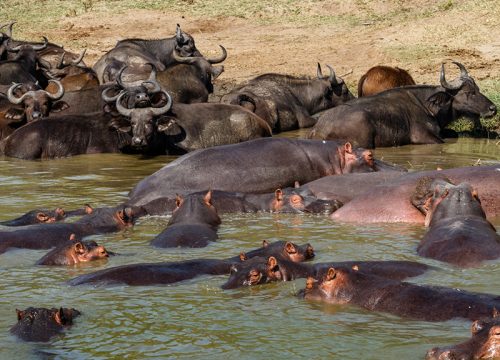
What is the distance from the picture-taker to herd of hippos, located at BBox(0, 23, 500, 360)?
714 centimetres

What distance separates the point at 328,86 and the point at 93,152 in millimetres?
5346

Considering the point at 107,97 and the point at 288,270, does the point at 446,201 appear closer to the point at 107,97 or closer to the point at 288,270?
the point at 288,270

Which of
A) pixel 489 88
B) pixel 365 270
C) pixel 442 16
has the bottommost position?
pixel 365 270

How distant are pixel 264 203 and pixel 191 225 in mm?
1421

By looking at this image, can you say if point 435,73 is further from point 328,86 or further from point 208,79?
point 208,79

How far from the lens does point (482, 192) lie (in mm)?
10047

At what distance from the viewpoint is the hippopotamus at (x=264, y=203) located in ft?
34.3

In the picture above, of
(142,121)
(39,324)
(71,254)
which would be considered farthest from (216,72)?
(39,324)

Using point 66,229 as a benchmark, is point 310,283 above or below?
below

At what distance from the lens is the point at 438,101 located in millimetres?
17031

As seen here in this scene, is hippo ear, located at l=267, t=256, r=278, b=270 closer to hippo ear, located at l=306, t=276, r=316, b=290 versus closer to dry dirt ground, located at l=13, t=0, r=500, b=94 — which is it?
hippo ear, located at l=306, t=276, r=316, b=290

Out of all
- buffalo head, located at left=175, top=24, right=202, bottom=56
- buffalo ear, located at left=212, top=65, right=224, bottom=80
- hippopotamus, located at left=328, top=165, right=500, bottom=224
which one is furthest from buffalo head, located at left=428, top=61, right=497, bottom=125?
hippopotamus, located at left=328, top=165, right=500, bottom=224

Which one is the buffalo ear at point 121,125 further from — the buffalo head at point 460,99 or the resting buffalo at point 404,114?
the buffalo head at point 460,99

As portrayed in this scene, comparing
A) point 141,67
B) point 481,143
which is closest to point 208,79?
point 141,67
